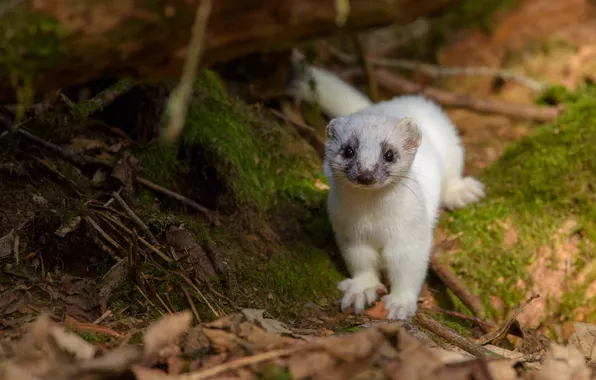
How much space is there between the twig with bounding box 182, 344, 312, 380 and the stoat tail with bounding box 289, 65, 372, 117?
3434mm

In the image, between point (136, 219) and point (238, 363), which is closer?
point (238, 363)

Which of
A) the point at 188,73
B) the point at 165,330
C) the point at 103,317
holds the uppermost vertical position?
the point at 188,73

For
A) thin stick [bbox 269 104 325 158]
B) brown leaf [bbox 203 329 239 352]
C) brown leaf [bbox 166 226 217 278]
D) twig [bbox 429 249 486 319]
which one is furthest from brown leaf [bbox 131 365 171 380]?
thin stick [bbox 269 104 325 158]

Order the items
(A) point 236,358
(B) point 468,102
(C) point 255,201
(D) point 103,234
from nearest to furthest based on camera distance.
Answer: (A) point 236,358, (D) point 103,234, (C) point 255,201, (B) point 468,102

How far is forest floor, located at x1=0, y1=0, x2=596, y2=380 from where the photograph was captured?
2.62 meters

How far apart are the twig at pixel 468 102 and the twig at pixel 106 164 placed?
3166 mm

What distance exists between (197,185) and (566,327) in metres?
2.75

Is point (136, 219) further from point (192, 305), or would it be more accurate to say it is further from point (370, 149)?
point (370, 149)

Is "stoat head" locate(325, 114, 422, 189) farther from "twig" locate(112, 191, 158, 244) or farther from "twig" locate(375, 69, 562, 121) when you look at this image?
"twig" locate(375, 69, 562, 121)

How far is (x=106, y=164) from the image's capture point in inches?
170

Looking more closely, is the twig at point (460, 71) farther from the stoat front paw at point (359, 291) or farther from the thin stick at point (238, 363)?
the thin stick at point (238, 363)

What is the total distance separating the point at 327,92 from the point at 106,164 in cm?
221

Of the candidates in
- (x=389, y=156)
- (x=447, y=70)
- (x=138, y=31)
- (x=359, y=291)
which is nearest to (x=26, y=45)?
(x=138, y=31)

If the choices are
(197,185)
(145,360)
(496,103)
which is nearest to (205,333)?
(145,360)
